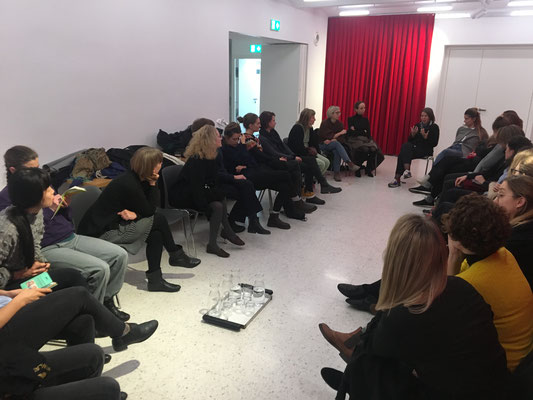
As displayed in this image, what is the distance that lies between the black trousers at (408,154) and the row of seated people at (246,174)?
118 centimetres

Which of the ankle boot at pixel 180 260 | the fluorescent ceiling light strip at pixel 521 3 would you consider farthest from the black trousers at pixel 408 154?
the ankle boot at pixel 180 260

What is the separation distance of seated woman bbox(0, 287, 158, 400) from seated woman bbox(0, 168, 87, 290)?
8.4 inches

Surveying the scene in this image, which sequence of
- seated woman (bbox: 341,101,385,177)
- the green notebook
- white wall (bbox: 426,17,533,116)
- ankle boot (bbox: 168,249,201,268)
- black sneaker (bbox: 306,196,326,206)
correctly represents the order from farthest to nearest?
white wall (bbox: 426,17,533,116) → seated woman (bbox: 341,101,385,177) → black sneaker (bbox: 306,196,326,206) → ankle boot (bbox: 168,249,201,268) → the green notebook

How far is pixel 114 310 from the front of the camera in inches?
104

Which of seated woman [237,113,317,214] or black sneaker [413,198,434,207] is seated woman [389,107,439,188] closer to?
black sneaker [413,198,434,207]

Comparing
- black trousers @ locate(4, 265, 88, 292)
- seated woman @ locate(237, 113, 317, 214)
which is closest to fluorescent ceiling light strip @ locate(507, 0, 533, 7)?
seated woman @ locate(237, 113, 317, 214)

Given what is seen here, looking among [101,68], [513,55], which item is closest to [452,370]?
[101,68]

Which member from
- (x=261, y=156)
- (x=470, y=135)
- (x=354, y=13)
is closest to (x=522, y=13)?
(x=354, y=13)

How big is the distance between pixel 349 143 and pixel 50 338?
590 centimetres

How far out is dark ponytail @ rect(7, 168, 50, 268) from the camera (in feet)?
6.55

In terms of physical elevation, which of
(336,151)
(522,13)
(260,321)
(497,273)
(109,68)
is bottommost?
(260,321)

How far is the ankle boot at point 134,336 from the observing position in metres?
2.27

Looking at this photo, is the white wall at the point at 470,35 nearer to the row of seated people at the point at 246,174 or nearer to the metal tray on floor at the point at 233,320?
the row of seated people at the point at 246,174

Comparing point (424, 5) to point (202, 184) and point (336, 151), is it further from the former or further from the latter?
point (202, 184)
